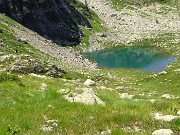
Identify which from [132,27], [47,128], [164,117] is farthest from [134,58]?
[47,128]

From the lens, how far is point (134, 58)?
12056 centimetres

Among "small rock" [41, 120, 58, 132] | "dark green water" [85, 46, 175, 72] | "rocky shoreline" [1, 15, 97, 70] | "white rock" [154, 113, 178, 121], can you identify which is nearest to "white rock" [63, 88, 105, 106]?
"white rock" [154, 113, 178, 121]

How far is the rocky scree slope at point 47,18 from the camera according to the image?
113125 mm

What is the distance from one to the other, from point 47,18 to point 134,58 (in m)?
33.1

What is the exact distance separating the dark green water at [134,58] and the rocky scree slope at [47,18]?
1120 centimetres

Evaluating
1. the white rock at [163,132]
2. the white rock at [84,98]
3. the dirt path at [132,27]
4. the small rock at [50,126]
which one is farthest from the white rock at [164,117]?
the dirt path at [132,27]

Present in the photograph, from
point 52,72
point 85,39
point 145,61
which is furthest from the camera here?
point 85,39

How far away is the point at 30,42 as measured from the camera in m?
92.8

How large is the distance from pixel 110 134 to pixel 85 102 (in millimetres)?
5398

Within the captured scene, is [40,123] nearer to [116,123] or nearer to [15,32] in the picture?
[116,123]

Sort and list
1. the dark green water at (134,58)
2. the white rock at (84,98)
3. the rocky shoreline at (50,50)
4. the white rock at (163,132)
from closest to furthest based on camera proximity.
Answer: the white rock at (163,132), the white rock at (84,98), the rocky shoreline at (50,50), the dark green water at (134,58)

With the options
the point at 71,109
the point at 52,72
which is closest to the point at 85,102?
the point at 71,109

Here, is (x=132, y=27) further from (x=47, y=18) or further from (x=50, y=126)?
(x=50, y=126)

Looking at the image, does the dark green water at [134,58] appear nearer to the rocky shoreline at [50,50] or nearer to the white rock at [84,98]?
the rocky shoreline at [50,50]
